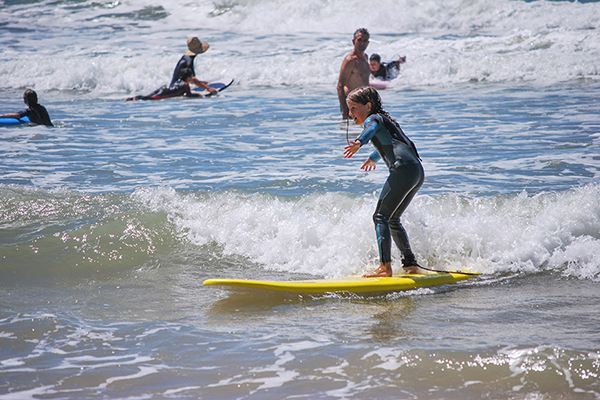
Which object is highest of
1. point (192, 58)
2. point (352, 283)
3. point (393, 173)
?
point (192, 58)

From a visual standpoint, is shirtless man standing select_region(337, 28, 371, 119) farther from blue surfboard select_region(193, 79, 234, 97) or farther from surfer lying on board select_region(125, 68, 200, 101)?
blue surfboard select_region(193, 79, 234, 97)

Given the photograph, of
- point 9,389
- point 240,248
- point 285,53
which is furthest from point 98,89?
point 9,389

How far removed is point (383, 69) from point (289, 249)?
11064 mm

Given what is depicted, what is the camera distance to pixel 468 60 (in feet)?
52.2

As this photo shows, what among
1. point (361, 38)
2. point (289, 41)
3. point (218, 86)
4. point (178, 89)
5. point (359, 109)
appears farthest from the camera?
point (289, 41)

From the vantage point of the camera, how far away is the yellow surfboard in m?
4.18

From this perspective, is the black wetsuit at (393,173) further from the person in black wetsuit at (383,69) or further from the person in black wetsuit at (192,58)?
the person in black wetsuit at (383,69)

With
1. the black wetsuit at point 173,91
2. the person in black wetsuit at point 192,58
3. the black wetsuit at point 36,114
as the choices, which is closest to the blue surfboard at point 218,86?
the person in black wetsuit at point 192,58

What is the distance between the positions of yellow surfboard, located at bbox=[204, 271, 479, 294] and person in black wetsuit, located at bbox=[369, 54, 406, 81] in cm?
1142

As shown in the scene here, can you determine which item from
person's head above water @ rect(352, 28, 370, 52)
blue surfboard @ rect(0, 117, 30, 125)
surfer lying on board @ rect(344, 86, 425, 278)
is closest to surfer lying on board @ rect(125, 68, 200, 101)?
blue surfboard @ rect(0, 117, 30, 125)

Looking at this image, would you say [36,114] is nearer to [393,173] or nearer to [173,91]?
[173,91]

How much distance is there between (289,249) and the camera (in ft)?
17.4

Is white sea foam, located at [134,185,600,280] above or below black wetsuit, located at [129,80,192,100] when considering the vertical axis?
below

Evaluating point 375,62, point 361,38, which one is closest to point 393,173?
point 361,38
